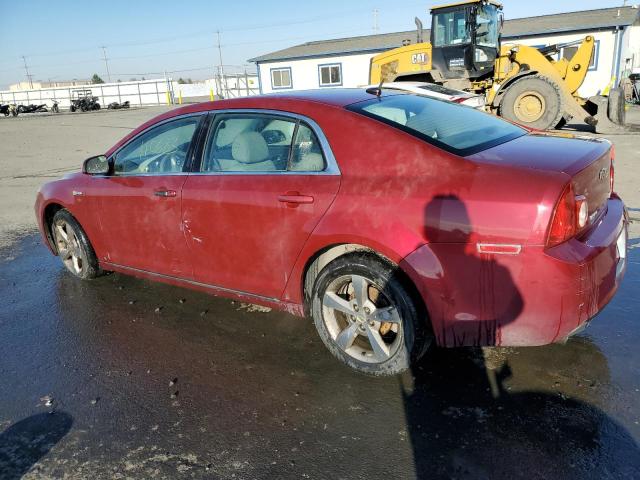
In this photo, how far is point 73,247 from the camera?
4863 mm

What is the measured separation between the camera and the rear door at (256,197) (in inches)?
122

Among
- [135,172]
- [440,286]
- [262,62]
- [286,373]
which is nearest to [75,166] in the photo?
[135,172]

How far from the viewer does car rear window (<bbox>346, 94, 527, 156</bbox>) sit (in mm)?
2965

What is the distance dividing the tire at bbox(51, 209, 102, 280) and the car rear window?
113 inches

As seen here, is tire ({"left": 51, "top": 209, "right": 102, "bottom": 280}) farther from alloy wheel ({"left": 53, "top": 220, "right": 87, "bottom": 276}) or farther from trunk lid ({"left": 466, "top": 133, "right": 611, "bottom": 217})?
trunk lid ({"left": 466, "top": 133, "right": 611, "bottom": 217})

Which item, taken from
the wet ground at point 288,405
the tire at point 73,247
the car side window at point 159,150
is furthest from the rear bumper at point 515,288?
the tire at point 73,247

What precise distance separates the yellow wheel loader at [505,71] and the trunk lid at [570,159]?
396 inches

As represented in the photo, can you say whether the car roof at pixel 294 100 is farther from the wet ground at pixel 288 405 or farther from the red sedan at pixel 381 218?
the wet ground at pixel 288 405

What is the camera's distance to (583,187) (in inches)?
103

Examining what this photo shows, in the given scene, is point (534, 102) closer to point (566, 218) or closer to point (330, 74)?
point (566, 218)

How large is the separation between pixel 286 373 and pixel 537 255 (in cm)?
162

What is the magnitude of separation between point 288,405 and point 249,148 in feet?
5.48

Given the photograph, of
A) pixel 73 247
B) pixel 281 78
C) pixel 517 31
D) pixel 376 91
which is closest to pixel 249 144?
pixel 376 91

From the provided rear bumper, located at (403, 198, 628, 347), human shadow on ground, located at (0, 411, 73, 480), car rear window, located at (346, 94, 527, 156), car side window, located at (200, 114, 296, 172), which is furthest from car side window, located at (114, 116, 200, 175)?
rear bumper, located at (403, 198, 628, 347)
